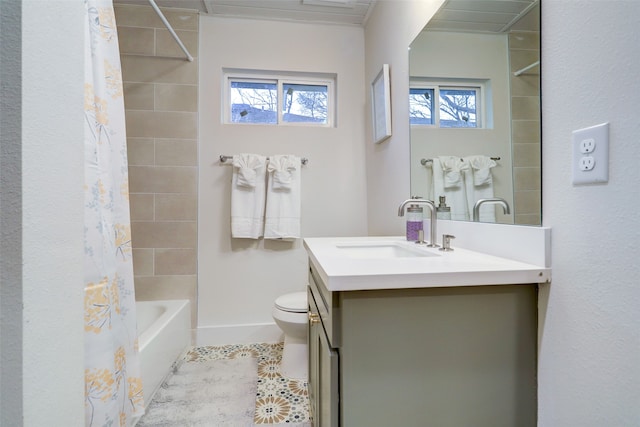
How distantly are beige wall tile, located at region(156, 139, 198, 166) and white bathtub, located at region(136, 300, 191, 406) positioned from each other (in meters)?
0.98

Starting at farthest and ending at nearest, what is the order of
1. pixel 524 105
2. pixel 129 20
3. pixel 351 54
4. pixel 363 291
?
pixel 351 54 → pixel 129 20 → pixel 524 105 → pixel 363 291

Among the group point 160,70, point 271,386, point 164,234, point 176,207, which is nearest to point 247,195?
point 176,207

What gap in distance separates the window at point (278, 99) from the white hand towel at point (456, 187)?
1.25 metres

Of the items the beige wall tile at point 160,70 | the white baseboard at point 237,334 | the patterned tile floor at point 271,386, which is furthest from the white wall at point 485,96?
the beige wall tile at point 160,70

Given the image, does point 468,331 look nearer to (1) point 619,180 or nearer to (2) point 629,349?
(2) point 629,349

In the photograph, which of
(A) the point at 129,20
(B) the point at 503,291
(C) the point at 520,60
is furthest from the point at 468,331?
(A) the point at 129,20

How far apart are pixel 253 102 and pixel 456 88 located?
60.3 inches

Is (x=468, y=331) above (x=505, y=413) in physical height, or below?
above

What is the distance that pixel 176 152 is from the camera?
2.01 metres

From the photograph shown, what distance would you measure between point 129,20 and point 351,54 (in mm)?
1602

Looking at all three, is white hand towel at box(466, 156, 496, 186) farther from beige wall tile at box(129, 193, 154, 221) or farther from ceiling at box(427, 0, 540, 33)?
beige wall tile at box(129, 193, 154, 221)

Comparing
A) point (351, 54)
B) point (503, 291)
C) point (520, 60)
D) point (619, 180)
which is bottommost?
point (503, 291)

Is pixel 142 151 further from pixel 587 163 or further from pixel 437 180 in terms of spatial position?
pixel 587 163

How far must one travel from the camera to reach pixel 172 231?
2004 mm
